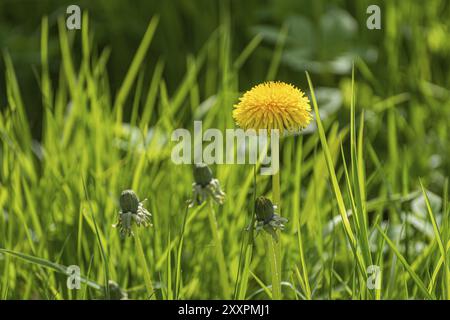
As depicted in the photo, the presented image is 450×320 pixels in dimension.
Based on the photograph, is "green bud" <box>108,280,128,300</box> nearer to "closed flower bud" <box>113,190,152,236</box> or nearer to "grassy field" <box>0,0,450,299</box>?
"grassy field" <box>0,0,450,299</box>

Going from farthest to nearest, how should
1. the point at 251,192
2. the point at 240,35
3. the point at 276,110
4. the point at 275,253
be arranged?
the point at 240,35, the point at 251,192, the point at 275,253, the point at 276,110

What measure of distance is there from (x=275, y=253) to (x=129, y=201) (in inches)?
6.8

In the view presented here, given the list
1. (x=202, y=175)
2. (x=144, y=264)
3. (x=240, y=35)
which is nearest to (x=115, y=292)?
(x=144, y=264)

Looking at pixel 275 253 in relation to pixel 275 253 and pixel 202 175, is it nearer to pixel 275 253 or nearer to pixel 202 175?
pixel 275 253

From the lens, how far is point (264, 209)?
715 mm

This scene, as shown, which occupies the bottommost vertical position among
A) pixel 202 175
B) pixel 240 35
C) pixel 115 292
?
pixel 115 292

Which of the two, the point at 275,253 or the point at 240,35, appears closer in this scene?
the point at 275,253

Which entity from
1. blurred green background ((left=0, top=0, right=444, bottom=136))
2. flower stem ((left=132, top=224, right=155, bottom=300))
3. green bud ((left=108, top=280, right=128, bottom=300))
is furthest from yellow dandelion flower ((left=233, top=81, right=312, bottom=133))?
blurred green background ((left=0, top=0, right=444, bottom=136))

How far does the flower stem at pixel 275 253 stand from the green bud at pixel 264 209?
0.07 ft

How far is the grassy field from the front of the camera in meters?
0.84

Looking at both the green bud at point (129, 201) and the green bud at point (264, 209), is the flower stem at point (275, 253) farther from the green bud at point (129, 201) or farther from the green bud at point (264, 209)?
the green bud at point (129, 201)

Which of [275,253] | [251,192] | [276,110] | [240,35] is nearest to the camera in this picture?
[276,110]

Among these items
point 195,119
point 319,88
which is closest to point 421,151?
point 319,88

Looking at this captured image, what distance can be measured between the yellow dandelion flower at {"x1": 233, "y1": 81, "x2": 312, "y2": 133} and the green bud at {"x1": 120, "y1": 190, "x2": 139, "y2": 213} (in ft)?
0.38
